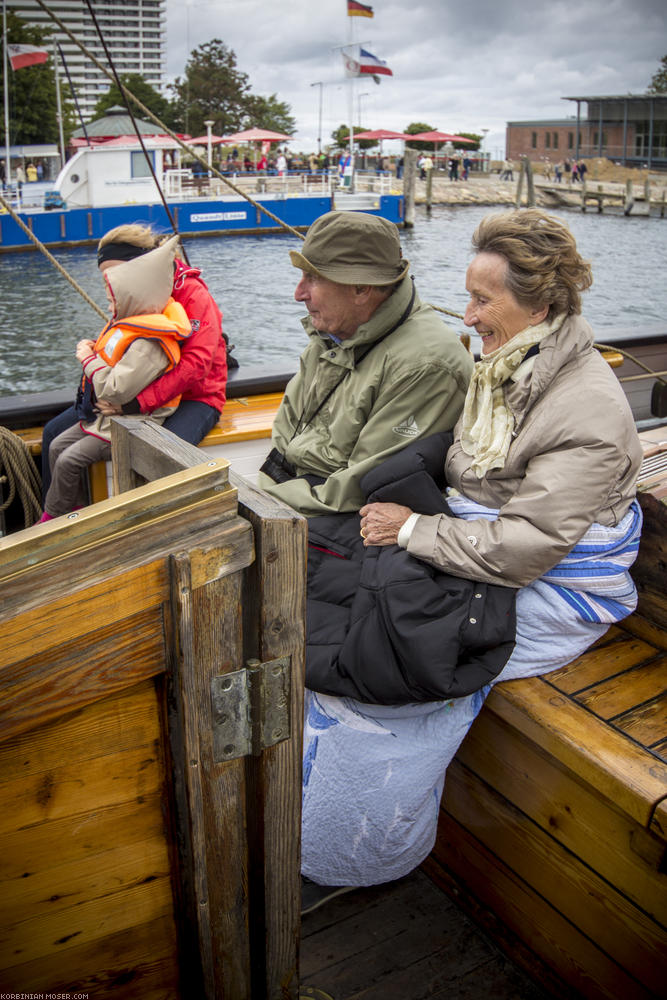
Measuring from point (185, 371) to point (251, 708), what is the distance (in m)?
2.20

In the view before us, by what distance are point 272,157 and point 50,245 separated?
950 inches

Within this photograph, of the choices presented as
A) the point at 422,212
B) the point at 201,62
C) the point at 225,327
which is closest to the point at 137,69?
the point at 201,62

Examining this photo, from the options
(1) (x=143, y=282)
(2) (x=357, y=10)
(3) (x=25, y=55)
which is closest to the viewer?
(1) (x=143, y=282)

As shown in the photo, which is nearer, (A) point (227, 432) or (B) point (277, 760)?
(B) point (277, 760)

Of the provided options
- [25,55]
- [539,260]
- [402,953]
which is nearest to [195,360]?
[539,260]

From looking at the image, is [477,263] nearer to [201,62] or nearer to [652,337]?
[652,337]

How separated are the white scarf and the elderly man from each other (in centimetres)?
27

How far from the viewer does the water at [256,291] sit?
1310cm

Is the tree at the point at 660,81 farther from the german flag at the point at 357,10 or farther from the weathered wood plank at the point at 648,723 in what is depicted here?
the weathered wood plank at the point at 648,723

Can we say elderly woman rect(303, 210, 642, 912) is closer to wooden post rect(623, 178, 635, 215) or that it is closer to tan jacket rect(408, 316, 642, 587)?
tan jacket rect(408, 316, 642, 587)

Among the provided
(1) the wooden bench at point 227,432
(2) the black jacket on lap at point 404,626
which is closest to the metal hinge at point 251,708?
(2) the black jacket on lap at point 404,626

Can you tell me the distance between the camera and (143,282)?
9.68ft

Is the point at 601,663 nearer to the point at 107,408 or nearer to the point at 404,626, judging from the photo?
the point at 404,626

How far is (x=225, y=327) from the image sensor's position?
15.5m
